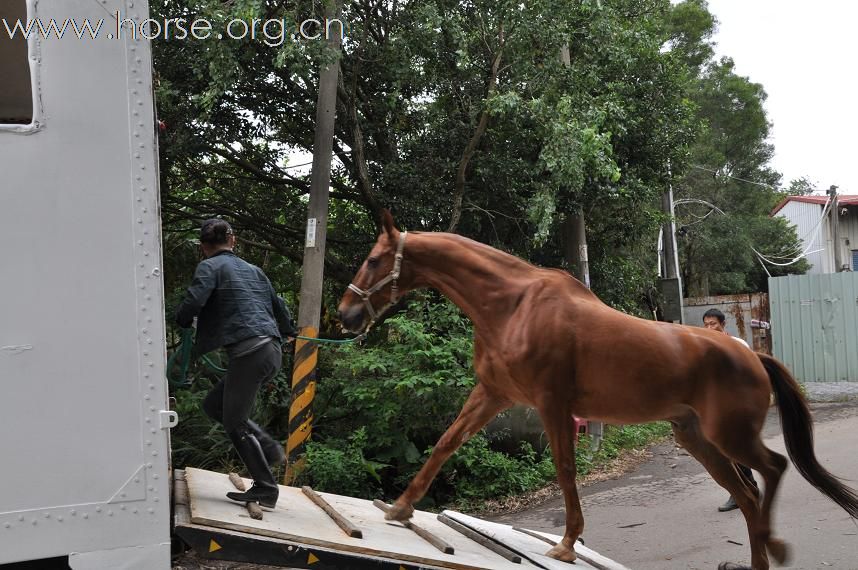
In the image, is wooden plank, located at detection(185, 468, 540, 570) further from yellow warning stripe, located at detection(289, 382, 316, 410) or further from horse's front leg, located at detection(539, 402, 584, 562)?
yellow warning stripe, located at detection(289, 382, 316, 410)

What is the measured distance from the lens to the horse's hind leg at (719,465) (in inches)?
194

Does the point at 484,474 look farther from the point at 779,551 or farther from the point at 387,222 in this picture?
the point at 387,222

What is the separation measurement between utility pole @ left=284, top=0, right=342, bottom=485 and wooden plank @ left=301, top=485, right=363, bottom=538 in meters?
2.44

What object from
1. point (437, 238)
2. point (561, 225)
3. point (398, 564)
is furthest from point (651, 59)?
point (398, 564)

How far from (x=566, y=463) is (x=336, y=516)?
1378 mm

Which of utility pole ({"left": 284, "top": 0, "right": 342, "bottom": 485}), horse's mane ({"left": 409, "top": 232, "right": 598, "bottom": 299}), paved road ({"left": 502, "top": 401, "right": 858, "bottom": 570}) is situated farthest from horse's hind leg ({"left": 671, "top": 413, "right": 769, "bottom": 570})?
utility pole ({"left": 284, "top": 0, "right": 342, "bottom": 485})

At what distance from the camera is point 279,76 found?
32.5ft

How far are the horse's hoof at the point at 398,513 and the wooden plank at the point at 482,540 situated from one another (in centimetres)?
40

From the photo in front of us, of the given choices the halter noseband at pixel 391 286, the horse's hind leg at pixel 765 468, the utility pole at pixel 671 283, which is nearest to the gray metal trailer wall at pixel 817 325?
the utility pole at pixel 671 283

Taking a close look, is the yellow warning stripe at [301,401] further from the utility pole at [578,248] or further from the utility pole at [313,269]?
the utility pole at [578,248]

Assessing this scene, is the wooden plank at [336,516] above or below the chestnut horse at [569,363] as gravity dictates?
below

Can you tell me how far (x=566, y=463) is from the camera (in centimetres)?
455

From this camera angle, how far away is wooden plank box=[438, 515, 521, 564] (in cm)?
Result: 440

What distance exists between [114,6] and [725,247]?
78.5 feet
